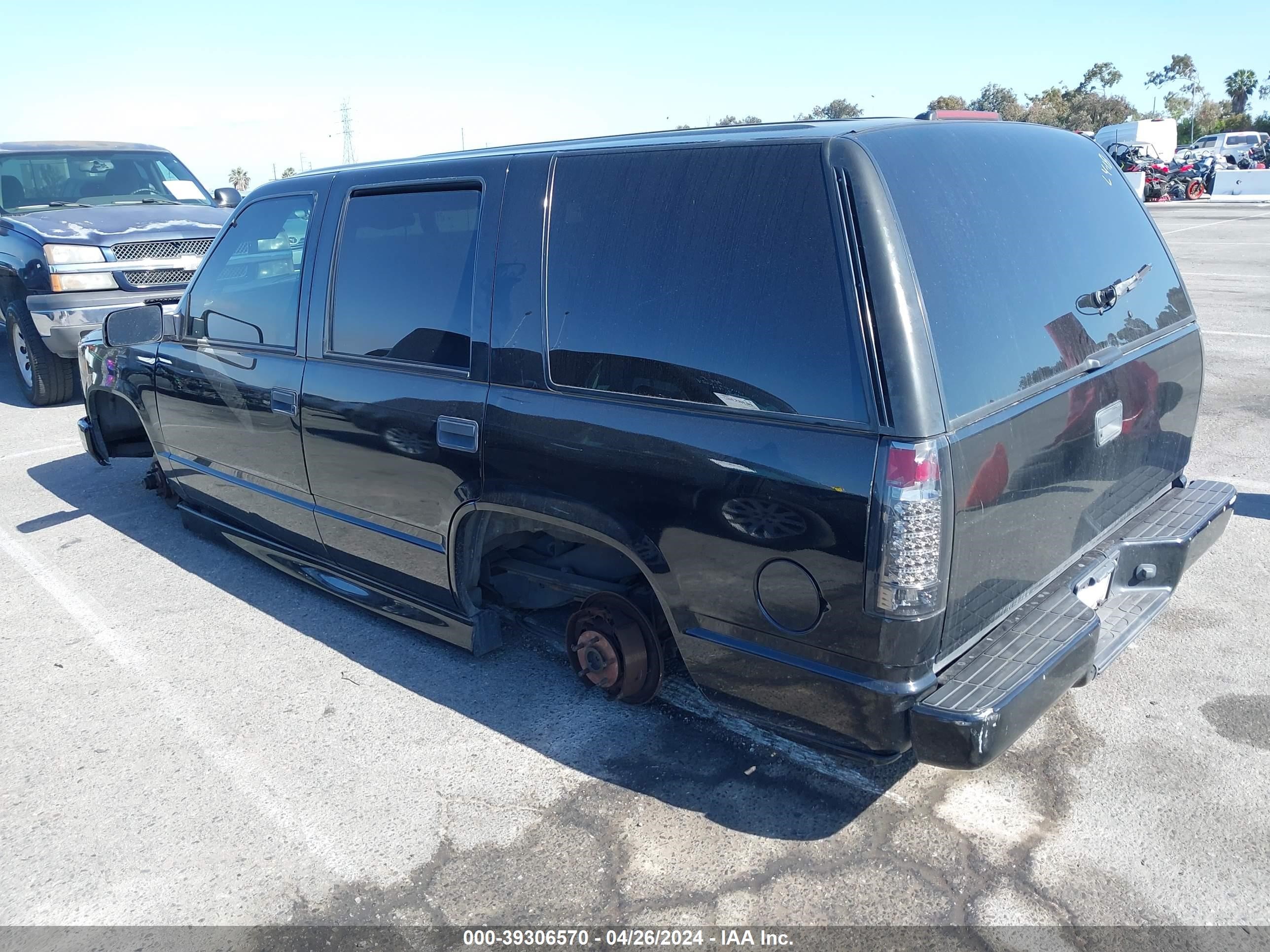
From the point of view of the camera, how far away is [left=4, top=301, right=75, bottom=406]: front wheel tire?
331 inches

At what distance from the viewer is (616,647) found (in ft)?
10.6

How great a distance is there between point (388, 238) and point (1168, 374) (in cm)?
281

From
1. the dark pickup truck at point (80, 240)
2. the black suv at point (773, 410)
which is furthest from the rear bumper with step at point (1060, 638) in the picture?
the dark pickup truck at point (80, 240)

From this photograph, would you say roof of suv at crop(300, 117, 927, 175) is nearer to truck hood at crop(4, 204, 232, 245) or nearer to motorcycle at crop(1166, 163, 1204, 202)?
truck hood at crop(4, 204, 232, 245)

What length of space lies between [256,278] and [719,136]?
7.90ft

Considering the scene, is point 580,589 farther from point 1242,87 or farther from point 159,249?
point 1242,87

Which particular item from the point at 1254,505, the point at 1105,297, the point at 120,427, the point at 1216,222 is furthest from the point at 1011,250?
the point at 1216,222

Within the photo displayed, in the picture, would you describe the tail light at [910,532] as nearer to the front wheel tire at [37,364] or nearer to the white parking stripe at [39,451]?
the white parking stripe at [39,451]

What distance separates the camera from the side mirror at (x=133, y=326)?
4.67 m

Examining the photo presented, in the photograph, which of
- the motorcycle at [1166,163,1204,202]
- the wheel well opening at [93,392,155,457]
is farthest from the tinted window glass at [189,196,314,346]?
the motorcycle at [1166,163,1204,202]

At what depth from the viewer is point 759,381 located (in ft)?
8.18

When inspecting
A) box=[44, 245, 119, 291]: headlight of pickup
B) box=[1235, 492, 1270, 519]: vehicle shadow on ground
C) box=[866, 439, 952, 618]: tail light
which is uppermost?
box=[44, 245, 119, 291]: headlight of pickup

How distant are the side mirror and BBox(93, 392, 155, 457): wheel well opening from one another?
915mm

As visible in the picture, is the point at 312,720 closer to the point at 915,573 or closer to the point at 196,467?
the point at 196,467
